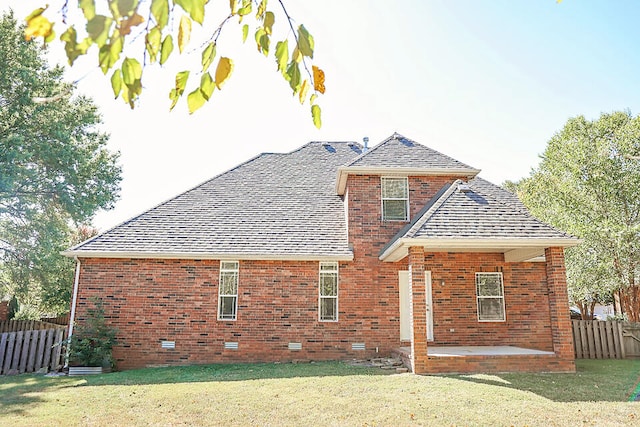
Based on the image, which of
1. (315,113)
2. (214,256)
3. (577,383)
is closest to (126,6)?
(315,113)

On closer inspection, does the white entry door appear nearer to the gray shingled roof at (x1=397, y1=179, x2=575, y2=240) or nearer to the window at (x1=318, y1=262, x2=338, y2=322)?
the window at (x1=318, y1=262, x2=338, y2=322)

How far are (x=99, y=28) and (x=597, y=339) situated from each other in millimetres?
15973

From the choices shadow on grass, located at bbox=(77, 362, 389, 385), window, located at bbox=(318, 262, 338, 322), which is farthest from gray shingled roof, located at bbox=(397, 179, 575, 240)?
shadow on grass, located at bbox=(77, 362, 389, 385)

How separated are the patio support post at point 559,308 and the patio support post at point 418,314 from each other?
10.2ft

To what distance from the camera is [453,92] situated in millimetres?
8242

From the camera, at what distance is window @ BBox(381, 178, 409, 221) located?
13.4 meters

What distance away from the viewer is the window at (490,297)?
506 inches

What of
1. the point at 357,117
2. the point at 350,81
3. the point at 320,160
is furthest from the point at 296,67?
the point at 320,160

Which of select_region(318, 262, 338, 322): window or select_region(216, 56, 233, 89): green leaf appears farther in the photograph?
select_region(318, 262, 338, 322): window

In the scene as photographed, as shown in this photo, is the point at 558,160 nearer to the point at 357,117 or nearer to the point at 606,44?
the point at 606,44

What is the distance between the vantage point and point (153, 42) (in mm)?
1582

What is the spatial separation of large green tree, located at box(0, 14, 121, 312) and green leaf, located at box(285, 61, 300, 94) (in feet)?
54.7

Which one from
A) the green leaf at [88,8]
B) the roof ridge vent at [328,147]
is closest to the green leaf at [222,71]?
the green leaf at [88,8]

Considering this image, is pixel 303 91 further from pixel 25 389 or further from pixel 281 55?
pixel 25 389
